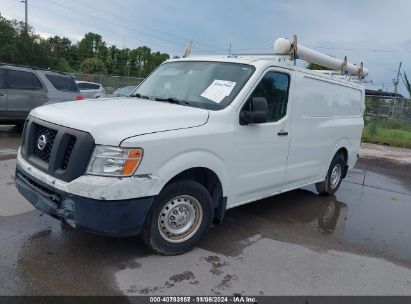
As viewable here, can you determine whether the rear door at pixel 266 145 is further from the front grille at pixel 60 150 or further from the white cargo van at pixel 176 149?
the front grille at pixel 60 150

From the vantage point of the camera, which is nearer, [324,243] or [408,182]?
[324,243]

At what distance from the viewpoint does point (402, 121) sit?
→ 76.5ft

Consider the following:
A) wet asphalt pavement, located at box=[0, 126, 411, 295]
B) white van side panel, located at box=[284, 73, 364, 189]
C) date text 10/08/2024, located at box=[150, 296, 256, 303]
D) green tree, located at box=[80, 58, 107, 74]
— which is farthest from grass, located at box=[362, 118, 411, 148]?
green tree, located at box=[80, 58, 107, 74]

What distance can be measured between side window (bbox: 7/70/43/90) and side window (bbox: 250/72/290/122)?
340 inches

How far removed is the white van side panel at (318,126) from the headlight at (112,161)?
269 centimetres

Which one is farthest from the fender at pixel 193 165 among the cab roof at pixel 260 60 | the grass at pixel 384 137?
the grass at pixel 384 137

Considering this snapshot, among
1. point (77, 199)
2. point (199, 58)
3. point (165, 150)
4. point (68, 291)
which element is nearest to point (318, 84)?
point (199, 58)

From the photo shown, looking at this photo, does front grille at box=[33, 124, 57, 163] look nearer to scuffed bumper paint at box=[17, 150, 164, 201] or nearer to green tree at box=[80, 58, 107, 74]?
scuffed bumper paint at box=[17, 150, 164, 201]

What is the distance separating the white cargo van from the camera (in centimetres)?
365

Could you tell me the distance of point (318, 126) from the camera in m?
6.29

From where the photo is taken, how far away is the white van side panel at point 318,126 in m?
5.78

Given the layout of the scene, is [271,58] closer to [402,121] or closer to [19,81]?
[19,81]

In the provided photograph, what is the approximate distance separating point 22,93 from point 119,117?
8.83 meters

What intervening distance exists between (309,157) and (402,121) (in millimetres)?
19635
